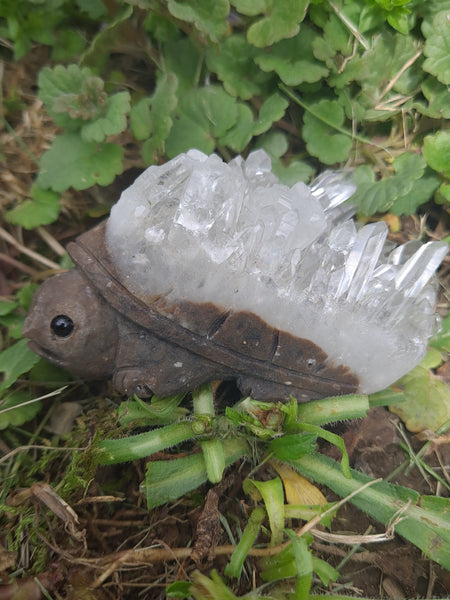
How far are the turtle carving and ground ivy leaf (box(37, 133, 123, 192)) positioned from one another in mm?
550

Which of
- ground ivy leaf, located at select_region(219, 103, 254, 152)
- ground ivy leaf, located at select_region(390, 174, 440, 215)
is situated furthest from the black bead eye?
ground ivy leaf, located at select_region(390, 174, 440, 215)

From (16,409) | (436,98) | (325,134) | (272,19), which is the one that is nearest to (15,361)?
(16,409)

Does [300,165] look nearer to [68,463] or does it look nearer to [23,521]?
[68,463]

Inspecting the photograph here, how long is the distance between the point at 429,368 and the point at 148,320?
51.8 inches

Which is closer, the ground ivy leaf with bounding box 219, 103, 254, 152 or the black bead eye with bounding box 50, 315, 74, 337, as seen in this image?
the black bead eye with bounding box 50, 315, 74, 337

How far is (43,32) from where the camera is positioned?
261 cm

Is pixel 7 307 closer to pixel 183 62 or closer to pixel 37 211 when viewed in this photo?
pixel 37 211

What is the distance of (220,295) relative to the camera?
1.81m

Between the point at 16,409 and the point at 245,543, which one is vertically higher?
the point at 245,543

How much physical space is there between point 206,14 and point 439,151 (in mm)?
1214

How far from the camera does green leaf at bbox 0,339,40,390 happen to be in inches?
81.2

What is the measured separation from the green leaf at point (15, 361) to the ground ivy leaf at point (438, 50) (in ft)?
7.05

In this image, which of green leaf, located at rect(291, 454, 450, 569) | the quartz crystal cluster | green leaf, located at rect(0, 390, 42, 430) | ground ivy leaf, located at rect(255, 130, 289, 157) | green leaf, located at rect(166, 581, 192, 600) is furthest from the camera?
ground ivy leaf, located at rect(255, 130, 289, 157)

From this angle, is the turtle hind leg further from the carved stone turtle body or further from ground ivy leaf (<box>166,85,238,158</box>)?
ground ivy leaf (<box>166,85,238,158</box>)
